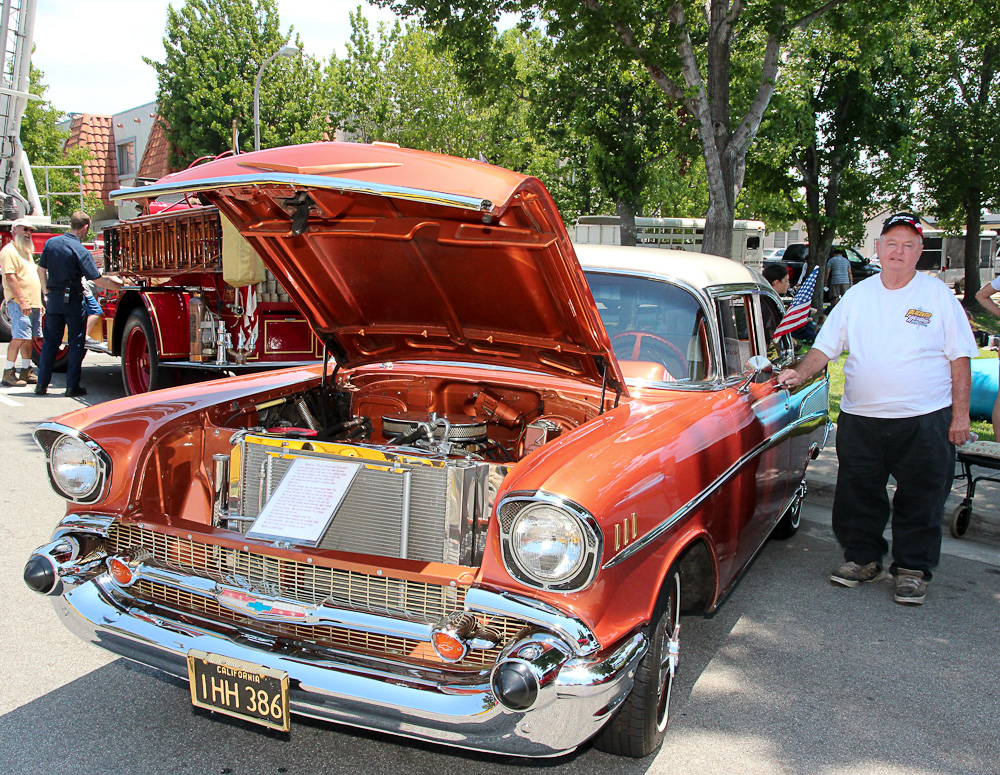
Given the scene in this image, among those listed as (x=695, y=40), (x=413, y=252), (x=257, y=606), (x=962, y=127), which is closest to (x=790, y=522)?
(x=413, y=252)

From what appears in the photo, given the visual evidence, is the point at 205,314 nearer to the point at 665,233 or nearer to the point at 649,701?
the point at 649,701

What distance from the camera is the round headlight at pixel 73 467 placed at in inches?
115

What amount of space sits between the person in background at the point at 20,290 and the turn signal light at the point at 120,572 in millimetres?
7626

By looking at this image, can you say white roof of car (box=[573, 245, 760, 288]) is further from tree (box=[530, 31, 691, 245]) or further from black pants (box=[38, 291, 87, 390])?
tree (box=[530, 31, 691, 245])

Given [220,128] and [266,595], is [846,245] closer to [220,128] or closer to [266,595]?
[220,128]

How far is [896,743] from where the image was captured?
2.85 meters

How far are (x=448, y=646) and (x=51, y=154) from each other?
38290 millimetres

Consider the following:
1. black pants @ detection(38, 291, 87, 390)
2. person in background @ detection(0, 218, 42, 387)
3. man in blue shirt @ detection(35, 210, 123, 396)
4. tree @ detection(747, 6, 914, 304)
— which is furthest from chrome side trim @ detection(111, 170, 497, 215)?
tree @ detection(747, 6, 914, 304)

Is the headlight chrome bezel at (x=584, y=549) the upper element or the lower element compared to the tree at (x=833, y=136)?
lower

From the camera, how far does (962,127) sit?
63.9 ft

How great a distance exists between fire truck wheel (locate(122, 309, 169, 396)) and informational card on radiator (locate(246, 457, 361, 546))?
17.8ft

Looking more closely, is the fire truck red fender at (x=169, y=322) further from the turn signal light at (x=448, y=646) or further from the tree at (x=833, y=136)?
the tree at (x=833, y=136)

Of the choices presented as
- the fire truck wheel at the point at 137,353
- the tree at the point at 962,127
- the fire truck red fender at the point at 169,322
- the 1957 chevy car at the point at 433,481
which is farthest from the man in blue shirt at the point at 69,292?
the tree at the point at 962,127

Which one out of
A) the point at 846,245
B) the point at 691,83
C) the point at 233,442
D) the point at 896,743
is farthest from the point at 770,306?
the point at 846,245
